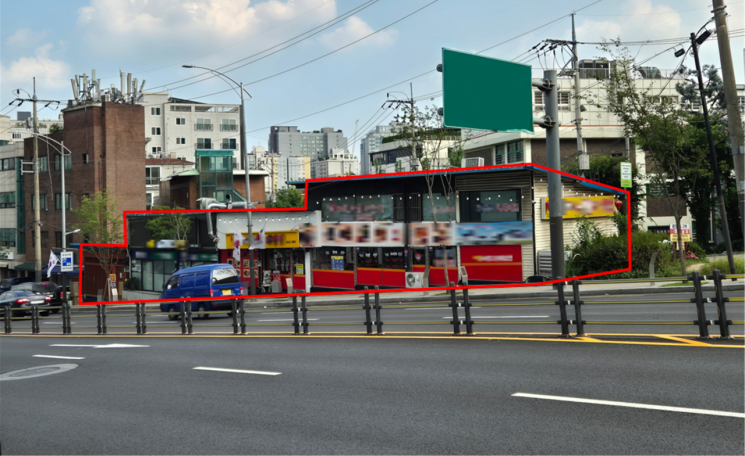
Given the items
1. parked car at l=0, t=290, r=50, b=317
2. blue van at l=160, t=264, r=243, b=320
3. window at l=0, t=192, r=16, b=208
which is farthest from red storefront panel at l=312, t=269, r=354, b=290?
window at l=0, t=192, r=16, b=208

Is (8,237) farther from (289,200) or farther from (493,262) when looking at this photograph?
(493,262)

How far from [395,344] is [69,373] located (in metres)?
6.78

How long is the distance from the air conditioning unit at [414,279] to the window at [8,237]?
5545 centimetres

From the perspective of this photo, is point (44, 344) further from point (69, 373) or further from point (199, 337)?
point (69, 373)

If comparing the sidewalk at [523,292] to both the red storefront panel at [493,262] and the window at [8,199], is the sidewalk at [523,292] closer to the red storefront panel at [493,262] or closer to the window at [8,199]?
the red storefront panel at [493,262]

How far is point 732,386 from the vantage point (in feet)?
25.5

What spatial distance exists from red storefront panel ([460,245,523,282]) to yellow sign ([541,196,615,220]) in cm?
260

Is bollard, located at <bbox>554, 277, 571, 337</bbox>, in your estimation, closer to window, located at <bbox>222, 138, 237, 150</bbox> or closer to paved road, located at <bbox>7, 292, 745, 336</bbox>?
paved road, located at <bbox>7, 292, 745, 336</bbox>

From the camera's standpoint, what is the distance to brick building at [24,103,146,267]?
197 feet

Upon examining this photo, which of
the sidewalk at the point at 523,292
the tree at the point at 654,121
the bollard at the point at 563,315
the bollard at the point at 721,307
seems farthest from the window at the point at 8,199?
the bollard at the point at 721,307

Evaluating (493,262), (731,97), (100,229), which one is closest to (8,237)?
(100,229)

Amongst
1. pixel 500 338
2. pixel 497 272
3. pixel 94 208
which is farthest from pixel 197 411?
pixel 94 208

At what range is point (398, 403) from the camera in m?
8.25

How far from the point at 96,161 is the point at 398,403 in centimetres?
5888
